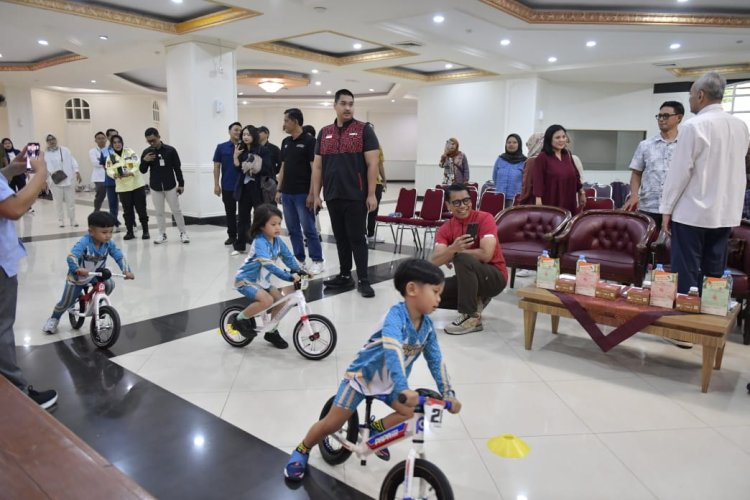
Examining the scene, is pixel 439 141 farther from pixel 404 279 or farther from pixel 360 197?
pixel 404 279

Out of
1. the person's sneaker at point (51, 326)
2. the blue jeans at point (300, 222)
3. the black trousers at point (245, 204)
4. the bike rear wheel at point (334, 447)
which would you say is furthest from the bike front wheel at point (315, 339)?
the black trousers at point (245, 204)

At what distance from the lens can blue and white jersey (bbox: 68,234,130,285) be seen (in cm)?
308

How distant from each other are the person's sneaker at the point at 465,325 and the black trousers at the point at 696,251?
1.25 metres

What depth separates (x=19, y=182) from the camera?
30.5 feet

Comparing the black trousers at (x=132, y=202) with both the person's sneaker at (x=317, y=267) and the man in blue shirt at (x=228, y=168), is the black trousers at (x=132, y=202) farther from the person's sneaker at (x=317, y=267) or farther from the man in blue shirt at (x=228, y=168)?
the person's sneaker at (x=317, y=267)

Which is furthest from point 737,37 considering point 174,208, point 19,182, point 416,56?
point 19,182

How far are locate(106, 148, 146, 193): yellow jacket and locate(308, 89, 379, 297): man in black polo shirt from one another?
353 cm

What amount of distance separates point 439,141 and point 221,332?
10.4 metres

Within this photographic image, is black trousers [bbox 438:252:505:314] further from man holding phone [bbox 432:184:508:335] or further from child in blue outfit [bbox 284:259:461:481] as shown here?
child in blue outfit [bbox 284:259:461:481]

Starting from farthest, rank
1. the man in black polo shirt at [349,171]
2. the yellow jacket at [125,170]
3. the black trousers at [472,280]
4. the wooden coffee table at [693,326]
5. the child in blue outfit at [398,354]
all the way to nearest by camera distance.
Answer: the yellow jacket at [125,170]
the man in black polo shirt at [349,171]
the black trousers at [472,280]
the wooden coffee table at [693,326]
the child in blue outfit at [398,354]

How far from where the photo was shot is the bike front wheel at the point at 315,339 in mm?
2887

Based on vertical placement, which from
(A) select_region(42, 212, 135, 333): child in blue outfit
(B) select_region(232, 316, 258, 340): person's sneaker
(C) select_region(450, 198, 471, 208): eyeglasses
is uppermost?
(C) select_region(450, 198, 471, 208): eyeglasses

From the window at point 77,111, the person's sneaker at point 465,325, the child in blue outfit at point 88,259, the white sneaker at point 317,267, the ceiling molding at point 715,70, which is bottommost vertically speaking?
the person's sneaker at point 465,325

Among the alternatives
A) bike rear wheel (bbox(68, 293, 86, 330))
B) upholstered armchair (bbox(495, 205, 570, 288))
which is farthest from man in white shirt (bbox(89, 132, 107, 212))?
upholstered armchair (bbox(495, 205, 570, 288))
